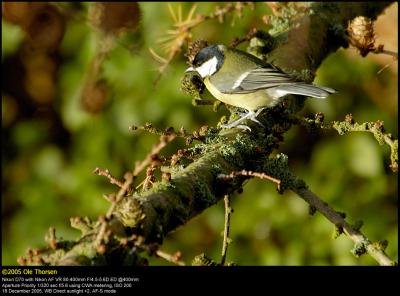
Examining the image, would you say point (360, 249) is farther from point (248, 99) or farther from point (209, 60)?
point (209, 60)

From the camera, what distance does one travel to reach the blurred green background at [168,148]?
3543mm

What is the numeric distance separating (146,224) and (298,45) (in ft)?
4.31

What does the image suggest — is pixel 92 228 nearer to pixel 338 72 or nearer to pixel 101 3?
pixel 101 3

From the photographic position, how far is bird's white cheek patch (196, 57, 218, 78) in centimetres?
259

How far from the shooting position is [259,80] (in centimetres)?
257

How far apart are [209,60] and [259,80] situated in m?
0.20

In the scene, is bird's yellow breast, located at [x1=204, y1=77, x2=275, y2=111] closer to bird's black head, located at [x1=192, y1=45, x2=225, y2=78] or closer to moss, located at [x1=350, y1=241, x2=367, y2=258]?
bird's black head, located at [x1=192, y1=45, x2=225, y2=78]

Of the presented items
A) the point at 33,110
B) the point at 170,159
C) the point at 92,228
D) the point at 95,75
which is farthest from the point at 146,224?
the point at 33,110

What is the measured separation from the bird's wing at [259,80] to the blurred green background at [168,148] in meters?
0.88

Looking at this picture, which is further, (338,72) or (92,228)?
(338,72)

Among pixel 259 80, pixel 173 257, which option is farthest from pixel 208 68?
pixel 173 257

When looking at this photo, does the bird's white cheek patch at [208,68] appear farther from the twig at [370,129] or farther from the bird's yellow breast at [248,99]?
the twig at [370,129]
